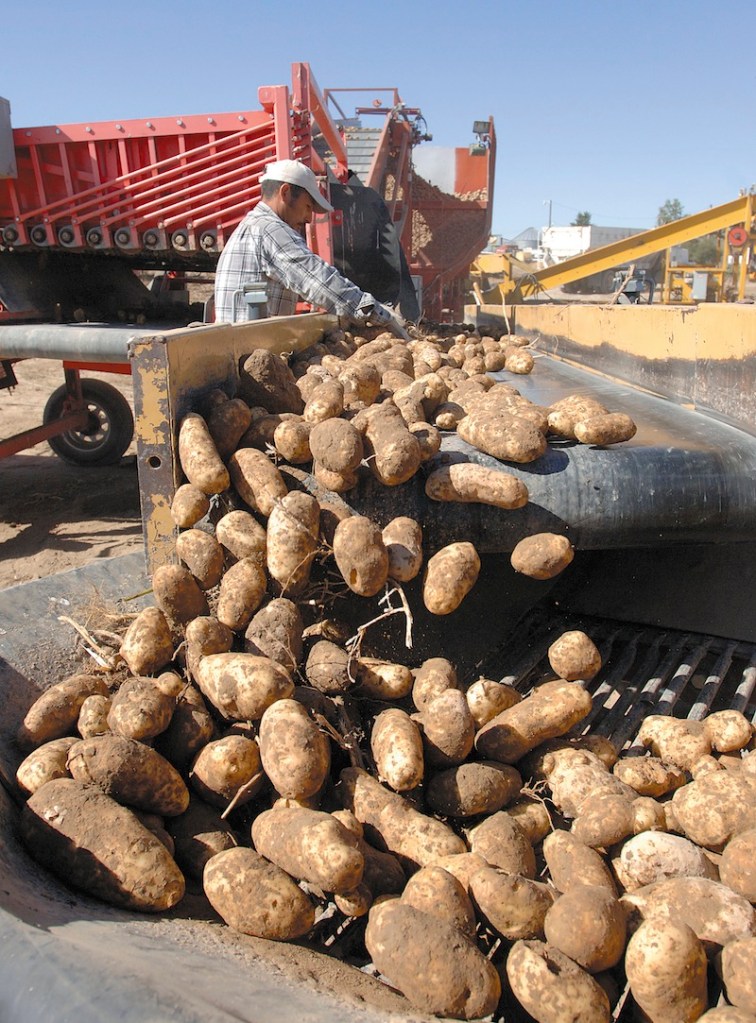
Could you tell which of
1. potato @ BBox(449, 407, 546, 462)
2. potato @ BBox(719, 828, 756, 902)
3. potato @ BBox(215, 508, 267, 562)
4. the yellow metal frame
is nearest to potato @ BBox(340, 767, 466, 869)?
potato @ BBox(719, 828, 756, 902)

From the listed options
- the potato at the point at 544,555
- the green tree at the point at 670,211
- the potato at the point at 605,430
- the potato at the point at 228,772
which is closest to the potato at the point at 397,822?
the potato at the point at 228,772

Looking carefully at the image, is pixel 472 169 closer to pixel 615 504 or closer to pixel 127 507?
pixel 127 507

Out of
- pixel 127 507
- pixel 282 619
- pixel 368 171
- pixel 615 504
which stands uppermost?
pixel 368 171

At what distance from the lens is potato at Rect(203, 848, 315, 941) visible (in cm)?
154

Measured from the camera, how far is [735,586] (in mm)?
3133

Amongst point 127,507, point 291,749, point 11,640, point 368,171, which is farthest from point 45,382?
point 291,749

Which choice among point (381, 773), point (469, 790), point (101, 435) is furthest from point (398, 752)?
point (101, 435)

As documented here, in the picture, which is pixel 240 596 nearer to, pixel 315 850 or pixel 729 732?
pixel 315 850

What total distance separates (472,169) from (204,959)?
12.2 m

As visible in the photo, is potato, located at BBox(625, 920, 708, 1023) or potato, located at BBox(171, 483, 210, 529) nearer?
potato, located at BBox(625, 920, 708, 1023)

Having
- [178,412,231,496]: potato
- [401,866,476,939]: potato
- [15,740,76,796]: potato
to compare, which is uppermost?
[178,412,231,496]: potato

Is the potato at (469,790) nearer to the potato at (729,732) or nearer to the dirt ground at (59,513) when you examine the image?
the potato at (729,732)

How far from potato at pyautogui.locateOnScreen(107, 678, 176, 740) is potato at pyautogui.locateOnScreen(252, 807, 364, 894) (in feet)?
1.23

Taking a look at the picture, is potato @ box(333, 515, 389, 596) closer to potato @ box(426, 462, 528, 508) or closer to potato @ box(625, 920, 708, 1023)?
potato @ box(426, 462, 528, 508)
